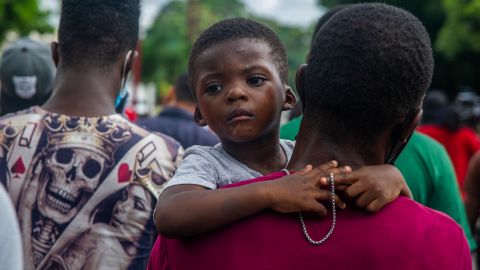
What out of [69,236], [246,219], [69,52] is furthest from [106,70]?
[246,219]

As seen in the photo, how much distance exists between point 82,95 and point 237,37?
0.74m

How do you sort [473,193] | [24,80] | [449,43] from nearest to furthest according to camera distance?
[24,80] → [473,193] → [449,43]

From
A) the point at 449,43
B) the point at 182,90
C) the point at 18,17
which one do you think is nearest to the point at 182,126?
the point at 182,90

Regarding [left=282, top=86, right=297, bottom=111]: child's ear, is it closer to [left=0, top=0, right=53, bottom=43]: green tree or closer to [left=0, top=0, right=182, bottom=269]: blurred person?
[left=0, top=0, right=182, bottom=269]: blurred person

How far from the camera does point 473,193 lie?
20.1 ft

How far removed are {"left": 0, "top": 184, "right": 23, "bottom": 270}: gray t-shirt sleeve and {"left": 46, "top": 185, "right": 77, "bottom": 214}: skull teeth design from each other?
43.1 inches

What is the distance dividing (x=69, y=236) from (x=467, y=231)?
92.8 inches

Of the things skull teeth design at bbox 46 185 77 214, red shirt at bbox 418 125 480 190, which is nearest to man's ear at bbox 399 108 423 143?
skull teeth design at bbox 46 185 77 214

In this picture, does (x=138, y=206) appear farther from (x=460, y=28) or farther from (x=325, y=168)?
(x=460, y=28)

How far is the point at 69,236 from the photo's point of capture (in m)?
2.92

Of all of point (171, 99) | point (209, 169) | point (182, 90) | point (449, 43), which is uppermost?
point (209, 169)

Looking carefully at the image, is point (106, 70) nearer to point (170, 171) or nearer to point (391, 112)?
point (170, 171)

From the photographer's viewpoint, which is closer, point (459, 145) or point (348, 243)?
point (348, 243)

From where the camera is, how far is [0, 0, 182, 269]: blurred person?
2.92 m
